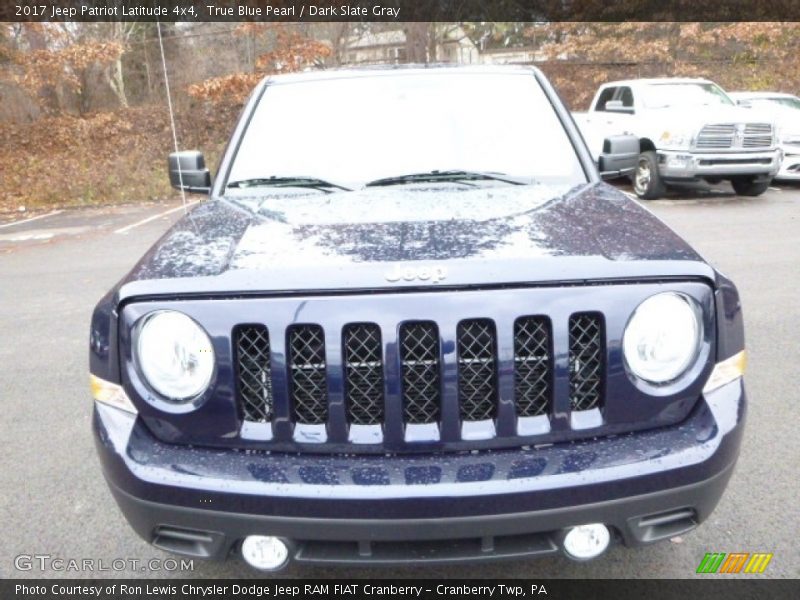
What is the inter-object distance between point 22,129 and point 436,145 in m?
17.8

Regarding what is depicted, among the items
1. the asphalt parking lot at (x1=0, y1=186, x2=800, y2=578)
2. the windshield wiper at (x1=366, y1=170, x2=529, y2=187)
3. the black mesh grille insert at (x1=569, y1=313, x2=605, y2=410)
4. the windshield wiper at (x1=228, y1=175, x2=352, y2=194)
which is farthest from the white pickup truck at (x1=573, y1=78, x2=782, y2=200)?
the black mesh grille insert at (x1=569, y1=313, x2=605, y2=410)

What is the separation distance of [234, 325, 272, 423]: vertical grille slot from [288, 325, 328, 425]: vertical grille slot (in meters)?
0.07

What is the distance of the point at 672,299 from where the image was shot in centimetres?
189

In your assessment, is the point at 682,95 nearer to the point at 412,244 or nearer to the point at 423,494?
the point at 412,244

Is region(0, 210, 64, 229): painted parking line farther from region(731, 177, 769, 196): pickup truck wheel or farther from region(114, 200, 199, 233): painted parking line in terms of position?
region(731, 177, 769, 196): pickup truck wheel

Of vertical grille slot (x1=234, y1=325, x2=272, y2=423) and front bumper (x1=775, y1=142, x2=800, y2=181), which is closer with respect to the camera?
vertical grille slot (x1=234, y1=325, x2=272, y2=423)

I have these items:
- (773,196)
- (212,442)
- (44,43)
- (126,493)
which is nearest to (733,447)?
(212,442)

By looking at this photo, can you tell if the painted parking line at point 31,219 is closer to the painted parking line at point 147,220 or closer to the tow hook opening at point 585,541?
the painted parking line at point 147,220

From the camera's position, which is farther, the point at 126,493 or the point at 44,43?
the point at 44,43

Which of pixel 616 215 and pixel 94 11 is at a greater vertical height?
pixel 94 11

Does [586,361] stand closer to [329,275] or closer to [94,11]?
[329,275]

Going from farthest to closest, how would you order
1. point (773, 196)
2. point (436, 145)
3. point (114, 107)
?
point (114, 107) → point (773, 196) → point (436, 145)

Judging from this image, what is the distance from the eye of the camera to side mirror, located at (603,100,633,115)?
11.7 metres

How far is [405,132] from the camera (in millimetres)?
3148
